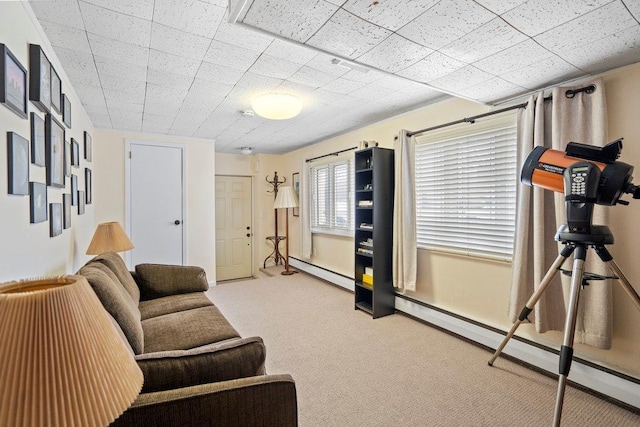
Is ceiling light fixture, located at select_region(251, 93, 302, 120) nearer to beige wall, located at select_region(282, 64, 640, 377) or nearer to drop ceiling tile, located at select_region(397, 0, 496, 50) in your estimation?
drop ceiling tile, located at select_region(397, 0, 496, 50)

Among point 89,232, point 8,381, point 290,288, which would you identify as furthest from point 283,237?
point 8,381

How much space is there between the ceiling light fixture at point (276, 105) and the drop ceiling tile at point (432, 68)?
3.08 ft

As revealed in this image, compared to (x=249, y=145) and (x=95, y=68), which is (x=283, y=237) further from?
(x=95, y=68)

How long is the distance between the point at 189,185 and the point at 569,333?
4.52 meters

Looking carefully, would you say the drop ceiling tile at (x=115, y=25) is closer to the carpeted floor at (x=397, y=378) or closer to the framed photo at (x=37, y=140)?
the framed photo at (x=37, y=140)

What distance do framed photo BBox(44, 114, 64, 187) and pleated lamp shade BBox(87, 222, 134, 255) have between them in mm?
763

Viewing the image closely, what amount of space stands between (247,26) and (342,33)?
0.47m

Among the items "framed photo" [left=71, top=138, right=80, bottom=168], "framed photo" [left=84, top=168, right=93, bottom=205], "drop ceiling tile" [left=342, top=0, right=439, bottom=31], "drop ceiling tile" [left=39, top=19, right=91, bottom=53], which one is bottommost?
"framed photo" [left=84, top=168, right=93, bottom=205]

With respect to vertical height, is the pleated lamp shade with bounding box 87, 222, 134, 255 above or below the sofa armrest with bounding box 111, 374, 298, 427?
above

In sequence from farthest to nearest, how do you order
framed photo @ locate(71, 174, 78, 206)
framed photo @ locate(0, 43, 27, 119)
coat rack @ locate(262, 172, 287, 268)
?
coat rack @ locate(262, 172, 287, 268)
framed photo @ locate(71, 174, 78, 206)
framed photo @ locate(0, 43, 27, 119)

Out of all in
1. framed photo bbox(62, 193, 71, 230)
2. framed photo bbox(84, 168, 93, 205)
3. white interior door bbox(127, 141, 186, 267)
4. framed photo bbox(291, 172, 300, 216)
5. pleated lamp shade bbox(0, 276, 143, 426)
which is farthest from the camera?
framed photo bbox(291, 172, 300, 216)

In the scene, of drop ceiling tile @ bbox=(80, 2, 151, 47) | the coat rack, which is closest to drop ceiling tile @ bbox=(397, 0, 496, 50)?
drop ceiling tile @ bbox=(80, 2, 151, 47)

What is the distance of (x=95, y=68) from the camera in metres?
2.20

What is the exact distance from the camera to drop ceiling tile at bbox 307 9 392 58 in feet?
4.71
